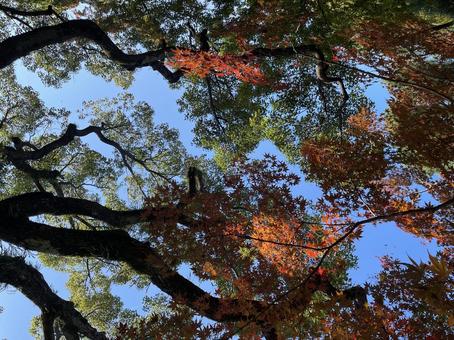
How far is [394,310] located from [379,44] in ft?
14.4

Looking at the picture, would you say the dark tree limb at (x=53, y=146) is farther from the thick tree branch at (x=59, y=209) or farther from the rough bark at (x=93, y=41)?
the thick tree branch at (x=59, y=209)

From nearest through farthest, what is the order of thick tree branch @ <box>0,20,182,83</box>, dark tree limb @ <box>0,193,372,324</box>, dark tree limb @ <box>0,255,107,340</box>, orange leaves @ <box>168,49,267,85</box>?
1. dark tree limb @ <box>0,255,107,340</box>
2. dark tree limb @ <box>0,193,372,324</box>
3. thick tree branch @ <box>0,20,182,83</box>
4. orange leaves @ <box>168,49,267,85</box>

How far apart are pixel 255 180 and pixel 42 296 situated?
3.62 m

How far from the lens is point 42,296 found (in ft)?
16.9

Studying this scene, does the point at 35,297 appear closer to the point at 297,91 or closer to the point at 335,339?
the point at 335,339

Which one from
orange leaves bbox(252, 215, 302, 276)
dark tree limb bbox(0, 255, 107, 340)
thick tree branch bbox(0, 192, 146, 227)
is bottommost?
dark tree limb bbox(0, 255, 107, 340)

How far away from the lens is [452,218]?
24.3ft

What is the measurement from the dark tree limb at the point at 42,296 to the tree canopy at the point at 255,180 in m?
0.02

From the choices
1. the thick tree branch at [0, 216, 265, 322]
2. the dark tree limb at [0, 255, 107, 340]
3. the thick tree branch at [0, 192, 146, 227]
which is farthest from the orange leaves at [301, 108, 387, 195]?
the dark tree limb at [0, 255, 107, 340]

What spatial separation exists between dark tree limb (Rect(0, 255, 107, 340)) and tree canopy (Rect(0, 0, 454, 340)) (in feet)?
0.06

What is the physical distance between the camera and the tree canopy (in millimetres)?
5168

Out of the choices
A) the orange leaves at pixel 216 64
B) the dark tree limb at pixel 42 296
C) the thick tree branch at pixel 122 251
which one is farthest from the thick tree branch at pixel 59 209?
the orange leaves at pixel 216 64

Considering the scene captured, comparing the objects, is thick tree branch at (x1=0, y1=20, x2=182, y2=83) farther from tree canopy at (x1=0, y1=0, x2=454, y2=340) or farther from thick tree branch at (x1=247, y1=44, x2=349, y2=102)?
thick tree branch at (x1=247, y1=44, x2=349, y2=102)

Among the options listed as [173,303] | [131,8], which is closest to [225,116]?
[131,8]
